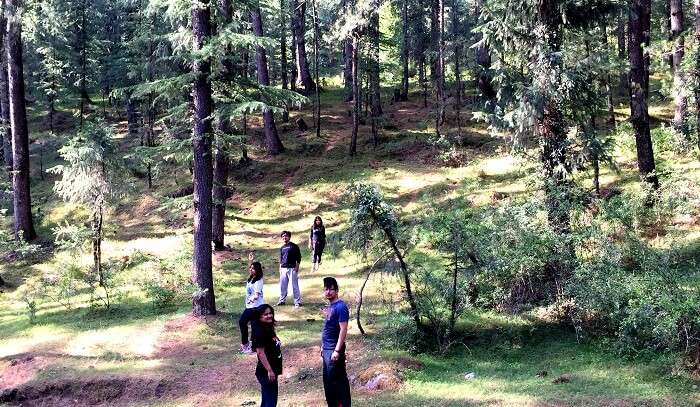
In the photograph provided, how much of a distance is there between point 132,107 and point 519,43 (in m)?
39.6

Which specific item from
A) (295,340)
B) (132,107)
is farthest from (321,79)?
(295,340)

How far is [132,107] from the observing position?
151 feet

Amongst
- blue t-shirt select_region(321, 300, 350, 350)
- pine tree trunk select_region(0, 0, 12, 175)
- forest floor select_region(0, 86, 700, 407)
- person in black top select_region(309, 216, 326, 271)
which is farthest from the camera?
pine tree trunk select_region(0, 0, 12, 175)

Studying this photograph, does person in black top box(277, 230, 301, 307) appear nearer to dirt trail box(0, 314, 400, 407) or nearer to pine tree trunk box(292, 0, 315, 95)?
dirt trail box(0, 314, 400, 407)

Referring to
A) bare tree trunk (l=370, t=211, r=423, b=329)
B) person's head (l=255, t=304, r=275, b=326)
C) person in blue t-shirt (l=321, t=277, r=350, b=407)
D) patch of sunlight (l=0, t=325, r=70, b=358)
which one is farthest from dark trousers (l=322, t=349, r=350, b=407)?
patch of sunlight (l=0, t=325, r=70, b=358)

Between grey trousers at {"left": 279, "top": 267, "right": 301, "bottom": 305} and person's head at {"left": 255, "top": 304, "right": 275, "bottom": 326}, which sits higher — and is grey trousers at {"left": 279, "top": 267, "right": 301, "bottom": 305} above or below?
below

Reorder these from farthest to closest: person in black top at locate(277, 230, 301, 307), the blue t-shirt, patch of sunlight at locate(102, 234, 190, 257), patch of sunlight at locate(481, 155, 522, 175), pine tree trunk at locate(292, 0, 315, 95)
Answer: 1. pine tree trunk at locate(292, 0, 315, 95)
2. patch of sunlight at locate(481, 155, 522, 175)
3. patch of sunlight at locate(102, 234, 190, 257)
4. person in black top at locate(277, 230, 301, 307)
5. the blue t-shirt

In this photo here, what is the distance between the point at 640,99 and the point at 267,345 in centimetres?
1264

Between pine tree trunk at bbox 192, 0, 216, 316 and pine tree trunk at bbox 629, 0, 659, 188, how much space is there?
11264 mm

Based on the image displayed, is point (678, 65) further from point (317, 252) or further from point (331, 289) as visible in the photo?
point (331, 289)

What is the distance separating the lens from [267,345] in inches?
292

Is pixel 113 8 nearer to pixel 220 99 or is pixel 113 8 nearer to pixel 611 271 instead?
pixel 220 99

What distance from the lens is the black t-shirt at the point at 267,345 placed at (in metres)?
7.28

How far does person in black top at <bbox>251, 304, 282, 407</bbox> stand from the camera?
23.9 feet
